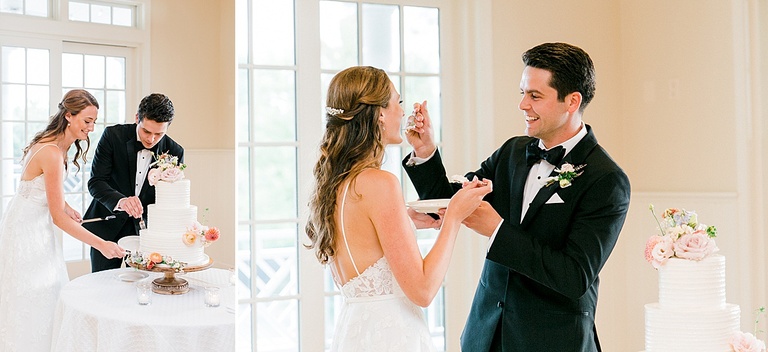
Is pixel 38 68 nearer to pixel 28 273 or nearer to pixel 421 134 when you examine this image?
pixel 28 273

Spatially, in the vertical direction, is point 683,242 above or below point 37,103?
below

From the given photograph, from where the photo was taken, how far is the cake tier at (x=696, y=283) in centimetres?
201

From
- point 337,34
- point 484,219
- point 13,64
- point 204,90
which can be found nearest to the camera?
point 13,64

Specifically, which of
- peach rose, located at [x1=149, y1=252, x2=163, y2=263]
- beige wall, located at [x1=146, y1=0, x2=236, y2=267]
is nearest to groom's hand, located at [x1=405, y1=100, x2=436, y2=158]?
beige wall, located at [x1=146, y1=0, x2=236, y2=267]

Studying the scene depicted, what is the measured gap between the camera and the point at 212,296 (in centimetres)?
155

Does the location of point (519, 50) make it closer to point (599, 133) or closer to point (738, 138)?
point (599, 133)

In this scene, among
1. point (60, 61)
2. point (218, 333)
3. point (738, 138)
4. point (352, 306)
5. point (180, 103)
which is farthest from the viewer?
point (738, 138)

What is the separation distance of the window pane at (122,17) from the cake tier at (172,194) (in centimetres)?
34

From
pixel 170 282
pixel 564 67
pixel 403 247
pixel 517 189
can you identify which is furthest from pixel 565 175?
pixel 170 282

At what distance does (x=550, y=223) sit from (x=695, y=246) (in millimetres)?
550

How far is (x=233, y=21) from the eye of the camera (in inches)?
62.0

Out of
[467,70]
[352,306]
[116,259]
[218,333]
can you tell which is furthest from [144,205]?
[467,70]

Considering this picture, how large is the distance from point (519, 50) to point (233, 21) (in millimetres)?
2226

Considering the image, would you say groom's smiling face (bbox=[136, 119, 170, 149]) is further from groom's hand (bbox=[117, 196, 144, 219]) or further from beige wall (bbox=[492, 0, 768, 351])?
beige wall (bbox=[492, 0, 768, 351])
